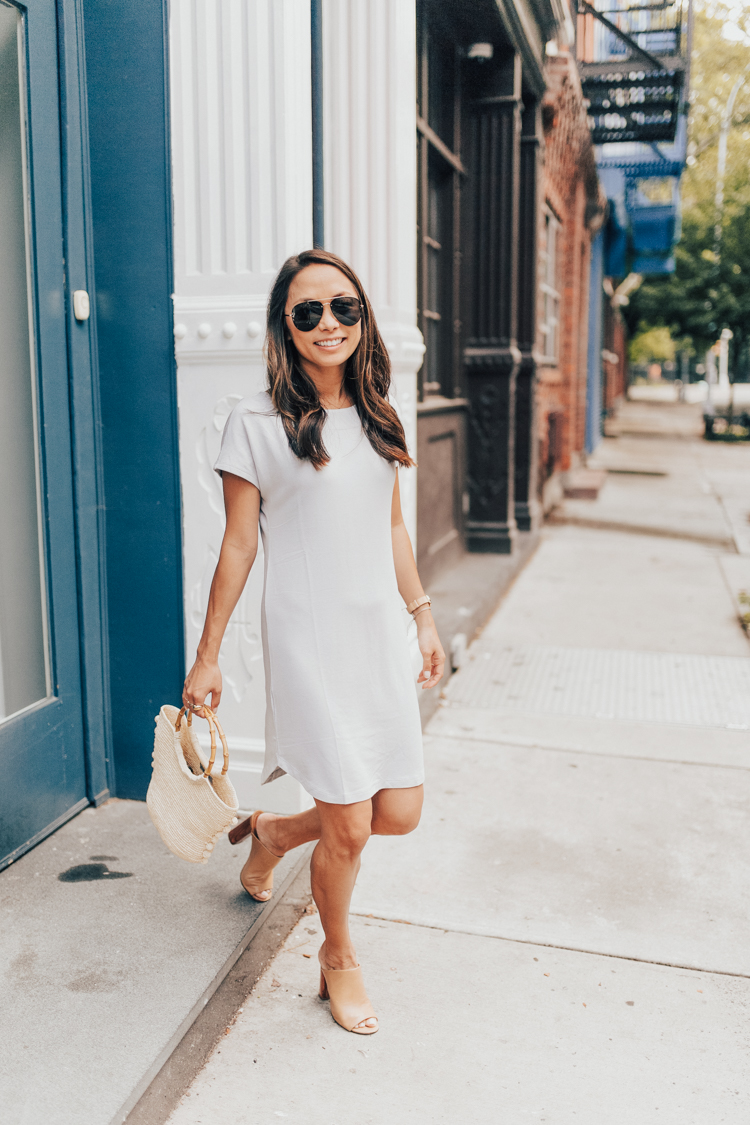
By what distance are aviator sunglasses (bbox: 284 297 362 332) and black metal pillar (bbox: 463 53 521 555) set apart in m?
5.63

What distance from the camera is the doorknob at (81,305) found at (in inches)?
124

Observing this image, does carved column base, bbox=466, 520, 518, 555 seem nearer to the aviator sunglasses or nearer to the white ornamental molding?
the white ornamental molding

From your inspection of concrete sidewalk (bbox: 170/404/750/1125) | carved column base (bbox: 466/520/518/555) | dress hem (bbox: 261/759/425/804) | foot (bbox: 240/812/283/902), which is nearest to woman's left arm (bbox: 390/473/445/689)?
dress hem (bbox: 261/759/425/804)

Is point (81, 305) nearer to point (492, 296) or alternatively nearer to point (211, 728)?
point (211, 728)

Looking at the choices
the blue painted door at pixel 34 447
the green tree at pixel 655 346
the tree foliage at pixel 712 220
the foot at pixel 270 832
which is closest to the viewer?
the foot at pixel 270 832

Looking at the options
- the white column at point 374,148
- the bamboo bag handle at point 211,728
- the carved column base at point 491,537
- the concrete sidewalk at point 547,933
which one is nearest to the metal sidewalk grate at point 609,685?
the concrete sidewalk at point 547,933

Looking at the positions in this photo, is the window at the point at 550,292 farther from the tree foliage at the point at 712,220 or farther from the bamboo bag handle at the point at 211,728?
the tree foliage at the point at 712,220

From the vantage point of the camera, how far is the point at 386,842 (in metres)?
3.40

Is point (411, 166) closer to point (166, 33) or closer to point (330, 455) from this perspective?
point (166, 33)

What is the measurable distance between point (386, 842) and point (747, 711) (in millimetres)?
2173

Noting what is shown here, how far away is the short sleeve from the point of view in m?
2.15

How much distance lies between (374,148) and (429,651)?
208 centimetres

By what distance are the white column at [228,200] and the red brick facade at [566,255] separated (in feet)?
19.1

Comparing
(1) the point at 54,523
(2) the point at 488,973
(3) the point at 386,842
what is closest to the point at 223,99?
(1) the point at 54,523
